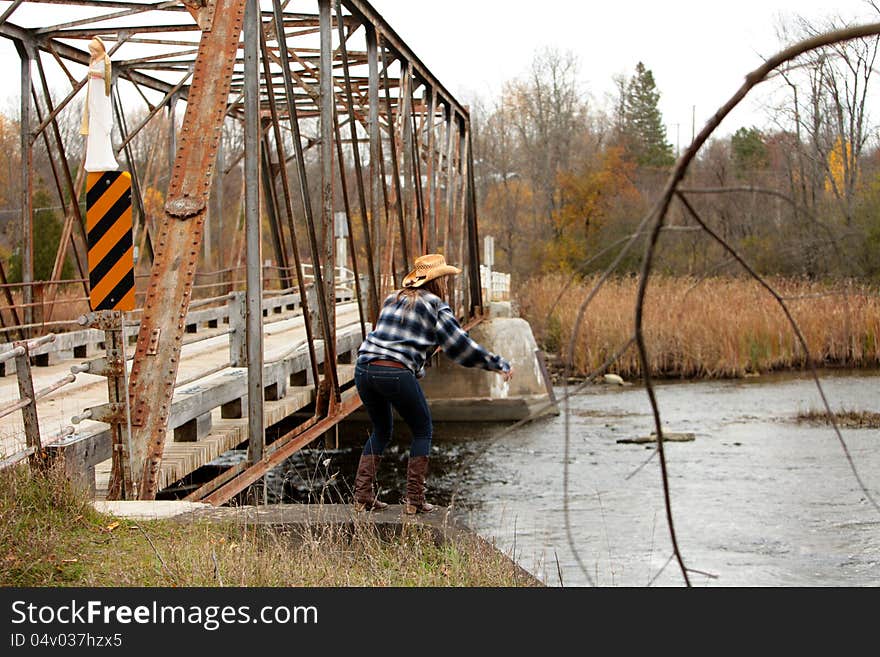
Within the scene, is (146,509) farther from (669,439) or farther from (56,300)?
(669,439)

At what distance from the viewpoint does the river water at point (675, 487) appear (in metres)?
9.80

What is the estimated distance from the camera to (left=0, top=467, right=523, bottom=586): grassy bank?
4789mm

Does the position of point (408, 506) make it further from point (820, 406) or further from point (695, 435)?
point (820, 406)

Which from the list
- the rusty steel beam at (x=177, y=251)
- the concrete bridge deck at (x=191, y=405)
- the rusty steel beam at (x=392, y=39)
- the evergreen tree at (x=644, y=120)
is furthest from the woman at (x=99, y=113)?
the evergreen tree at (x=644, y=120)

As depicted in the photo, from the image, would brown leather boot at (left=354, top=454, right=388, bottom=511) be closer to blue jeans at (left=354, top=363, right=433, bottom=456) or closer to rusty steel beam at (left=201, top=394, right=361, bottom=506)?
blue jeans at (left=354, top=363, right=433, bottom=456)

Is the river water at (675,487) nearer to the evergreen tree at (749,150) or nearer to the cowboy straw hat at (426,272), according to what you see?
the cowboy straw hat at (426,272)

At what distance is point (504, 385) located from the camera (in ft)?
68.7

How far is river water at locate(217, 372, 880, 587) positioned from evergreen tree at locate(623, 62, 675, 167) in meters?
29.1

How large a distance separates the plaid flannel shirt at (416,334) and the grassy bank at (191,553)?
1.19m

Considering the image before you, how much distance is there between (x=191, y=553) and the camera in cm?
506

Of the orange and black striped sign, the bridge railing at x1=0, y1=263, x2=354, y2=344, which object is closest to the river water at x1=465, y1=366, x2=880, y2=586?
the orange and black striped sign

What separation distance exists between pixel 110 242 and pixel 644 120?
51.7m

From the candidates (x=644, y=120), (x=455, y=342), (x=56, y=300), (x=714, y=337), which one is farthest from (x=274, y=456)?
(x=644, y=120)

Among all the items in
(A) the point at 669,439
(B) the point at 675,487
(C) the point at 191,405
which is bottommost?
(B) the point at 675,487
